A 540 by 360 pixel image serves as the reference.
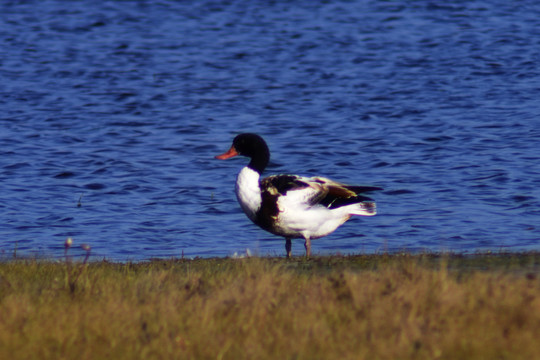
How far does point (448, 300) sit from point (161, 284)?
2.69 meters

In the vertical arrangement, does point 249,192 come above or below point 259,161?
below

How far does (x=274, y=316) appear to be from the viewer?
6672 millimetres

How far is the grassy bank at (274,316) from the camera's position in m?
5.95

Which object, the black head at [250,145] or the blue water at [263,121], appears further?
the blue water at [263,121]

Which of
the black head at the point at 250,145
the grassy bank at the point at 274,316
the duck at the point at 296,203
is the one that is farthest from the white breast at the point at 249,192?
the grassy bank at the point at 274,316

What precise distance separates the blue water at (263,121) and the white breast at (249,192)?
1.83 ft

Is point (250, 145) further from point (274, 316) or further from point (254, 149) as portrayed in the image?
point (274, 316)

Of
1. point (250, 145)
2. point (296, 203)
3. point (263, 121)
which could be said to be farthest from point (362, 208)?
point (263, 121)

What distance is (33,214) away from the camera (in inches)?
592

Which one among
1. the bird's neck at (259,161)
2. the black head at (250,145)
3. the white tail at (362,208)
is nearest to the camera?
the white tail at (362,208)

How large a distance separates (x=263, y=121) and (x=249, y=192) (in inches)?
474

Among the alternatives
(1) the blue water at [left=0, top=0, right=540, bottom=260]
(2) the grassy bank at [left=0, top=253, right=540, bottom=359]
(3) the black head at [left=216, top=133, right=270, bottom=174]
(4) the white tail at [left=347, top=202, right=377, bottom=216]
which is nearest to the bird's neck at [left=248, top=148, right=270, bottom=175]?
(3) the black head at [left=216, top=133, right=270, bottom=174]

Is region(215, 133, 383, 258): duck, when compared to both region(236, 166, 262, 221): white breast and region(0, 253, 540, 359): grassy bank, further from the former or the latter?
region(0, 253, 540, 359): grassy bank

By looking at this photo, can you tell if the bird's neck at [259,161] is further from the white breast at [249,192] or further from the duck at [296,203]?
the white breast at [249,192]
